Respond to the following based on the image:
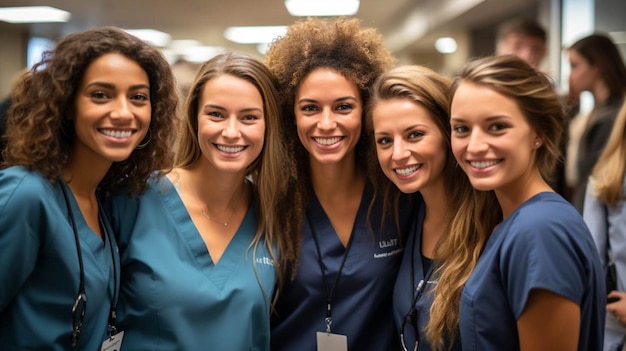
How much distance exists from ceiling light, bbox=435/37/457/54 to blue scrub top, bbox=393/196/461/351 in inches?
292

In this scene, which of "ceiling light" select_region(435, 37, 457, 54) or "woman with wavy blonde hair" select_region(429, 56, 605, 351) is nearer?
"woman with wavy blonde hair" select_region(429, 56, 605, 351)

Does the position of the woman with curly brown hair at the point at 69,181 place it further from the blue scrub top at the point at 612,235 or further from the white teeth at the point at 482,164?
the blue scrub top at the point at 612,235

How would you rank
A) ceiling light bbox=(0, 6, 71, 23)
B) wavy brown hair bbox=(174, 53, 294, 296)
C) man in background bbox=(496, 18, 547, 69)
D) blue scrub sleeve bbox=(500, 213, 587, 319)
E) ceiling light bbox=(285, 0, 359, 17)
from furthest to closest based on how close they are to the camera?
ceiling light bbox=(0, 6, 71, 23) < ceiling light bbox=(285, 0, 359, 17) < man in background bbox=(496, 18, 547, 69) < wavy brown hair bbox=(174, 53, 294, 296) < blue scrub sleeve bbox=(500, 213, 587, 319)

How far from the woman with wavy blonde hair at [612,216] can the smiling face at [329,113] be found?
38.8 inches

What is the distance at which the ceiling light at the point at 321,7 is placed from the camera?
21.9 feet

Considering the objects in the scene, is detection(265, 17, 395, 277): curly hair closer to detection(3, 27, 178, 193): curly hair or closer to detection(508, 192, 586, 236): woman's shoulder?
detection(3, 27, 178, 193): curly hair

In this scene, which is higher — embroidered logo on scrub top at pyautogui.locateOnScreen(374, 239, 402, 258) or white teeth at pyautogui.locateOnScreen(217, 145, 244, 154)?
white teeth at pyautogui.locateOnScreen(217, 145, 244, 154)

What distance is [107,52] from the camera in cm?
134

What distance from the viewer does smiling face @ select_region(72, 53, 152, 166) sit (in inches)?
51.9

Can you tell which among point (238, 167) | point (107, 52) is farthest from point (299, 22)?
point (107, 52)

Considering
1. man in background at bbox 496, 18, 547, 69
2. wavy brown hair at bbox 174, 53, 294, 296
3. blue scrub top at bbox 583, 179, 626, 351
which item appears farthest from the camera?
man in background at bbox 496, 18, 547, 69

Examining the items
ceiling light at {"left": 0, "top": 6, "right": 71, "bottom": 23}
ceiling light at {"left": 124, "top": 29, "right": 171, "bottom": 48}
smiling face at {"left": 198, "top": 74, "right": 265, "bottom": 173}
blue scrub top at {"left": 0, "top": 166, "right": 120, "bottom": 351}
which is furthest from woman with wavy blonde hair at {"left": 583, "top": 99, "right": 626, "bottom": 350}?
ceiling light at {"left": 124, "top": 29, "right": 171, "bottom": 48}

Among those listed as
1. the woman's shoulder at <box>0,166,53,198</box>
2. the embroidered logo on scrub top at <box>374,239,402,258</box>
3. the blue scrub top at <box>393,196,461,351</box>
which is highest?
the woman's shoulder at <box>0,166,53,198</box>

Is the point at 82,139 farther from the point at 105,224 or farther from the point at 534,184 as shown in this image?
the point at 534,184
